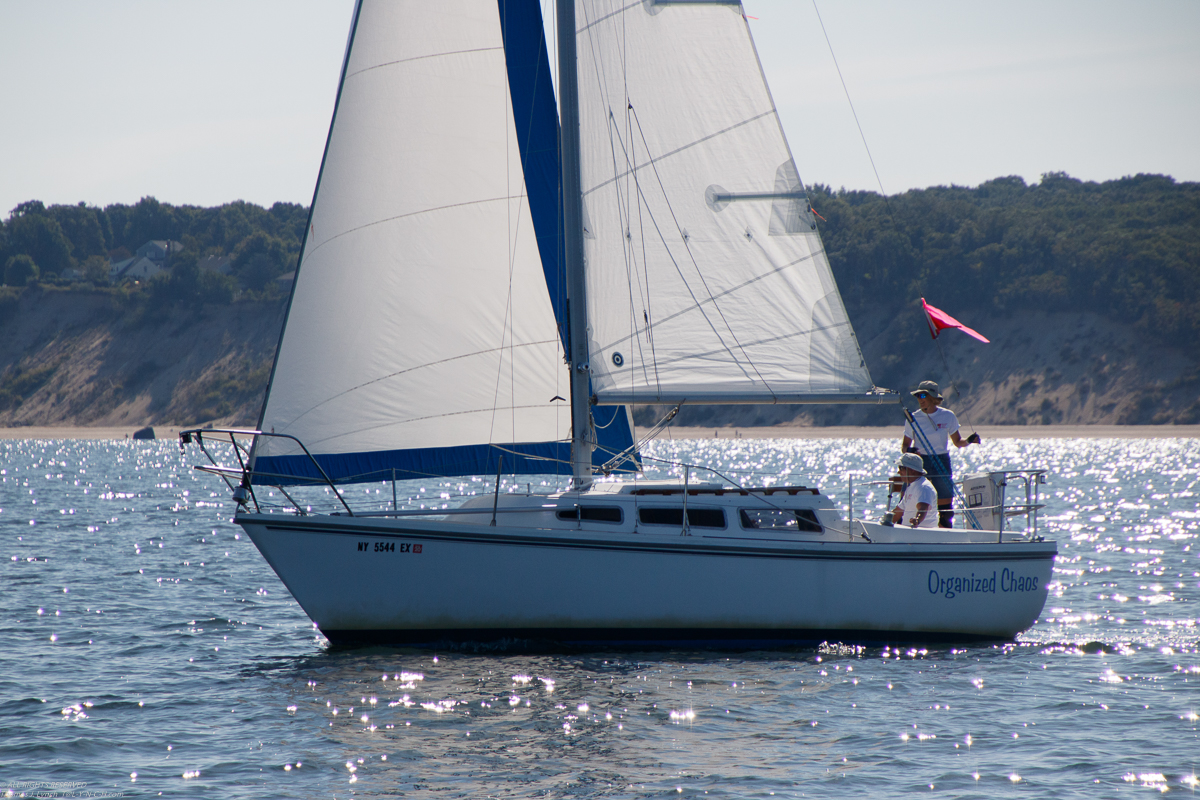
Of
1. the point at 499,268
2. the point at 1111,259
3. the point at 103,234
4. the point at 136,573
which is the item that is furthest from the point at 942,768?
the point at 103,234

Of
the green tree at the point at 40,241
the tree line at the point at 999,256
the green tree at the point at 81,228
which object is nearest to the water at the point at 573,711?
the tree line at the point at 999,256

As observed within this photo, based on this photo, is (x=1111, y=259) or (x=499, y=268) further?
(x=1111, y=259)

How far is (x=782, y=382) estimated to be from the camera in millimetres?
13438

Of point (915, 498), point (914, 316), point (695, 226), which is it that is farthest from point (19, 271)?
point (915, 498)

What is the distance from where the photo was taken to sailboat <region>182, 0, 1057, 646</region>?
12.4m

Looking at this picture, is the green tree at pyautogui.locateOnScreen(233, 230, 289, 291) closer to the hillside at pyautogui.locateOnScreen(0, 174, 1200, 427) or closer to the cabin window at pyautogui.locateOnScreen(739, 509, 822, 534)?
the hillside at pyautogui.locateOnScreen(0, 174, 1200, 427)

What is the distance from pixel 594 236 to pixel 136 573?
1203 centimetres

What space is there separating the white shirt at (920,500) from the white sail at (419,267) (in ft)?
14.8

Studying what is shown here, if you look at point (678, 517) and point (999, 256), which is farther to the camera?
point (999, 256)

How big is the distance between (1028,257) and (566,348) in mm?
87565

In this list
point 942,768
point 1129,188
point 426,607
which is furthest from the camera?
point 1129,188

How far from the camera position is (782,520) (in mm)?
12961

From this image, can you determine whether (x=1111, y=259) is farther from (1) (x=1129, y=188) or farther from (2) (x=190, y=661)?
(2) (x=190, y=661)

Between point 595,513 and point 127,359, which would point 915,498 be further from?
point 127,359
